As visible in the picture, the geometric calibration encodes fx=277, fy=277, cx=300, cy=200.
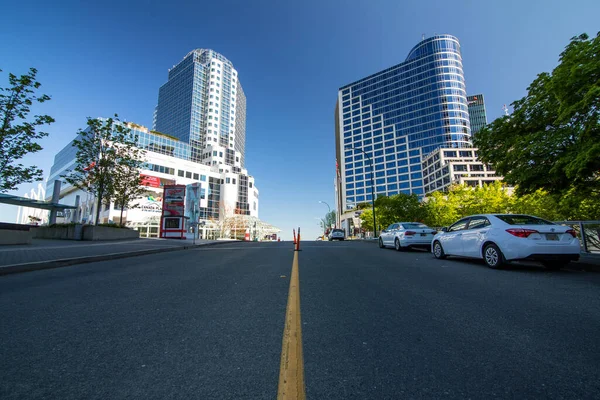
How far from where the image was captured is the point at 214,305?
3.83m

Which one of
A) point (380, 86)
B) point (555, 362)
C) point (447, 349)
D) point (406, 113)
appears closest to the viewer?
point (555, 362)

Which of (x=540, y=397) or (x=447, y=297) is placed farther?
(x=447, y=297)

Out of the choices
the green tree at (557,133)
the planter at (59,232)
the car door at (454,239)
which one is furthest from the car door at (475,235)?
the planter at (59,232)

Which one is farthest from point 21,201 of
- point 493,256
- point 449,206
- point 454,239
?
point 449,206

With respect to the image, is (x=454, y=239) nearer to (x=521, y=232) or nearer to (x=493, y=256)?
(x=493, y=256)

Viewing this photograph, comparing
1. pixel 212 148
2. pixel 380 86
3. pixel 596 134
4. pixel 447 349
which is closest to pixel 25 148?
pixel 447 349

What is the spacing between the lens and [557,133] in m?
8.16

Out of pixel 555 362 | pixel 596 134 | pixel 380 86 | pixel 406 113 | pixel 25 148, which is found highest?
pixel 380 86

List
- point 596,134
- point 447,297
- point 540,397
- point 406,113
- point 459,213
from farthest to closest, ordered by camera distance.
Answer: point 406,113 → point 459,213 → point 596,134 → point 447,297 → point 540,397

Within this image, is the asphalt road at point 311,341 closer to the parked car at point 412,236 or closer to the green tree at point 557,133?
the green tree at point 557,133

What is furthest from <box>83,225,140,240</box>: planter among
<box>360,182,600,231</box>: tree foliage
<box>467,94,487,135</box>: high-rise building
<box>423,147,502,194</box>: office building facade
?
<box>467,94,487,135</box>: high-rise building

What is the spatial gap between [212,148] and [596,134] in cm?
9452

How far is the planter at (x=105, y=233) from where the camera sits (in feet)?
67.3

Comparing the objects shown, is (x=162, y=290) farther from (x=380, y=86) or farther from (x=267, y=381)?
(x=380, y=86)
